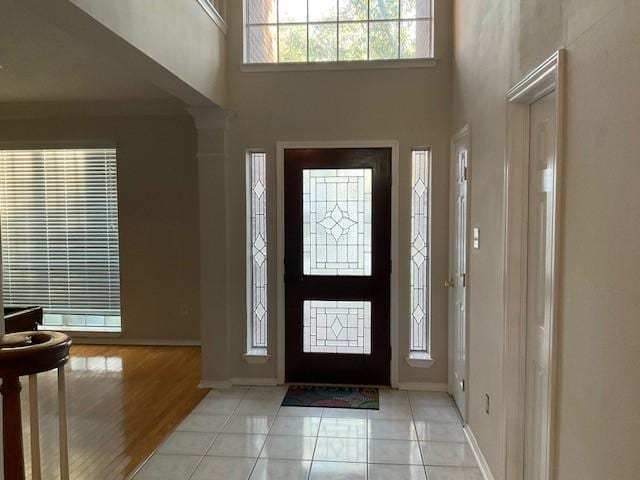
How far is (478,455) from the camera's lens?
283 centimetres

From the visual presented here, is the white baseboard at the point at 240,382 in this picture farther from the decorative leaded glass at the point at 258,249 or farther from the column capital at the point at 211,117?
the column capital at the point at 211,117

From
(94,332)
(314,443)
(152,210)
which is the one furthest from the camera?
(94,332)

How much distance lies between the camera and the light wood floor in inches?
114

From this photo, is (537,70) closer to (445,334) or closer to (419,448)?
(419,448)

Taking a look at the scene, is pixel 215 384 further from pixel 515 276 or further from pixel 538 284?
pixel 538 284

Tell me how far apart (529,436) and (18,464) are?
6.84 ft

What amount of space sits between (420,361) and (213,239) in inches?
78.9

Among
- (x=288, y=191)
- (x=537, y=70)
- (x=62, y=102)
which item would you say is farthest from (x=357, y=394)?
(x=62, y=102)

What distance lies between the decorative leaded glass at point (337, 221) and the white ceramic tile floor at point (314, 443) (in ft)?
3.70

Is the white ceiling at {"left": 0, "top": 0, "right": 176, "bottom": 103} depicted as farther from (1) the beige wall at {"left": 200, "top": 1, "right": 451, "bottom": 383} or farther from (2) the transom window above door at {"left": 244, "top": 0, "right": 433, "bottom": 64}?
(2) the transom window above door at {"left": 244, "top": 0, "right": 433, "bottom": 64}

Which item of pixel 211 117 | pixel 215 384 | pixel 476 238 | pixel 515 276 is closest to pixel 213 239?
pixel 211 117

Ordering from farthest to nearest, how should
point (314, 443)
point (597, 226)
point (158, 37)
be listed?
point (314, 443)
point (158, 37)
point (597, 226)

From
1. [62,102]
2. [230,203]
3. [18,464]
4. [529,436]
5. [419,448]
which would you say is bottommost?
[419,448]

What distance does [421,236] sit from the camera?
157 inches
